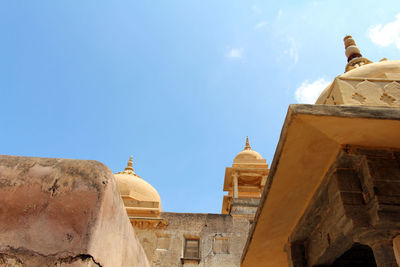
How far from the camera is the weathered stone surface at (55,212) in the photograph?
6.70ft

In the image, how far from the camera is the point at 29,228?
2.11 m

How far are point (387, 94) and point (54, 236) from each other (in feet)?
12.8

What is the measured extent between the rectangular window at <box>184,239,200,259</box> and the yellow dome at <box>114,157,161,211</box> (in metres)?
2.78

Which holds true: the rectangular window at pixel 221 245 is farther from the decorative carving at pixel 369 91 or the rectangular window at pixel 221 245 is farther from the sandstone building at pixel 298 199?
the decorative carving at pixel 369 91

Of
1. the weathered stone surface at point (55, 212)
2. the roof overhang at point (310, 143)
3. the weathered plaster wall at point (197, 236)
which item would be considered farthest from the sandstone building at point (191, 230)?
the weathered stone surface at point (55, 212)

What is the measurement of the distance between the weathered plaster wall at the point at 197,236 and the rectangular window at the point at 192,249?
0.78ft

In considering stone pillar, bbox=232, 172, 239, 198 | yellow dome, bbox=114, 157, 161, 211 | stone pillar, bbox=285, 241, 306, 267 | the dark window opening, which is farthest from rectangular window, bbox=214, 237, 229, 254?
the dark window opening

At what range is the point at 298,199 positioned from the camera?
14.6 ft

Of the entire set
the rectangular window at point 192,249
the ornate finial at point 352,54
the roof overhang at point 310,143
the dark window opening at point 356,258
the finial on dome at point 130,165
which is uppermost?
the finial on dome at point 130,165

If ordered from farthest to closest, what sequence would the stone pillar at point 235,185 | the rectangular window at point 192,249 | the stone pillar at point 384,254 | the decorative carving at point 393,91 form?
the stone pillar at point 235,185
the rectangular window at point 192,249
the decorative carving at point 393,91
the stone pillar at point 384,254

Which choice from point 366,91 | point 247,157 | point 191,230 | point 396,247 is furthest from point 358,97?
point 247,157

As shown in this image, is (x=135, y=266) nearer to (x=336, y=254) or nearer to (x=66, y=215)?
(x=66, y=215)

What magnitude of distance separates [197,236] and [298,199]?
12.8 metres

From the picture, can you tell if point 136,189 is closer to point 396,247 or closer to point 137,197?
point 137,197
